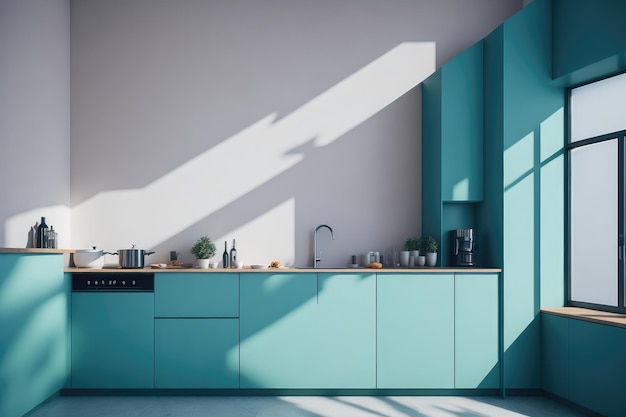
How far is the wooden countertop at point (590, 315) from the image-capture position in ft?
12.1

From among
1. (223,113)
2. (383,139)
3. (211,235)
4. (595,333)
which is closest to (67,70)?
(223,113)

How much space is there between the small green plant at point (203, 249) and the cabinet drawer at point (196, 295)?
0.37 meters

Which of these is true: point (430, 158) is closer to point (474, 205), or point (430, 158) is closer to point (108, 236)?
point (474, 205)

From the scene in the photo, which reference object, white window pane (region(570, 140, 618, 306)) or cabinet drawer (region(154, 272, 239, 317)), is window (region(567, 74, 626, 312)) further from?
cabinet drawer (region(154, 272, 239, 317))


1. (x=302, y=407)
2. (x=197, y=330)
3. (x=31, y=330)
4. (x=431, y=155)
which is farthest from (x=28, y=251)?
(x=431, y=155)

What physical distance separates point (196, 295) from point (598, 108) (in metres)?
3.68

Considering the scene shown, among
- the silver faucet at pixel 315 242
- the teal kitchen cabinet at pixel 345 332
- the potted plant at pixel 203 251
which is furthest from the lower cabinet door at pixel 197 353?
the silver faucet at pixel 315 242

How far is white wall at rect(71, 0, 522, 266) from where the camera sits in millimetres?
5086

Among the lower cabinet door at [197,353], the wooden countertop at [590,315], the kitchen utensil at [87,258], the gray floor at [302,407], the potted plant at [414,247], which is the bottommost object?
the gray floor at [302,407]

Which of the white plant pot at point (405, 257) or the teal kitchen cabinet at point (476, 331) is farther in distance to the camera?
the white plant pot at point (405, 257)

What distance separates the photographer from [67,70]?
505 centimetres

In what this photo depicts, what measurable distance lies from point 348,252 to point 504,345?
1.62 meters

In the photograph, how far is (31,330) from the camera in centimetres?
385

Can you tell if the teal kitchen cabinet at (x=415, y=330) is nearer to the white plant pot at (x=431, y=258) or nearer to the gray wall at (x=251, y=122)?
the white plant pot at (x=431, y=258)
